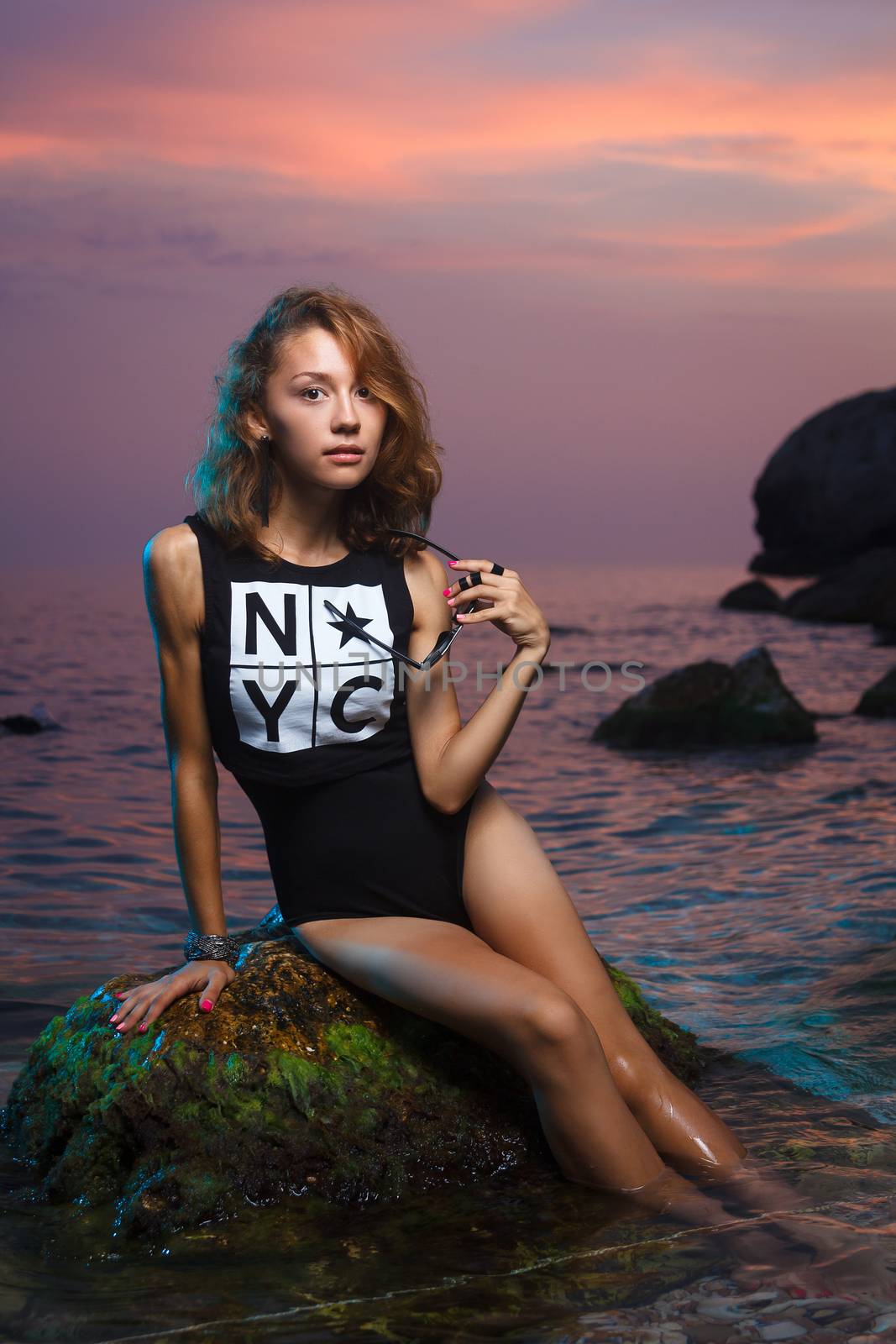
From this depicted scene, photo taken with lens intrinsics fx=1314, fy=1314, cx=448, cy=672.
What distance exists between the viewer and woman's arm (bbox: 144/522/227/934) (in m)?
3.40

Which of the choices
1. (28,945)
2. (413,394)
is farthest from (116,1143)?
(28,945)

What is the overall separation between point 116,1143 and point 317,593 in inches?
58.2

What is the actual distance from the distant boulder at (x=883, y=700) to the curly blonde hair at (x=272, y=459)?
10.9 meters

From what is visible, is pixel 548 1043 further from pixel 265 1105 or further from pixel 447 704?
pixel 447 704

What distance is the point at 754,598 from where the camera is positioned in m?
29.6

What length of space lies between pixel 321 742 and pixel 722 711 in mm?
8950

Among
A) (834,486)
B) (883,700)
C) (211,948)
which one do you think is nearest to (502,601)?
(211,948)

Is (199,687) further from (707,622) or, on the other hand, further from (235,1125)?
(707,622)

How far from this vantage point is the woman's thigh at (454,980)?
9.77 ft

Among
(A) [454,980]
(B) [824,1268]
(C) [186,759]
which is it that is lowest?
(B) [824,1268]

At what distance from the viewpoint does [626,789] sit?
10031 mm

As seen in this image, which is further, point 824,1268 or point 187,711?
point 187,711

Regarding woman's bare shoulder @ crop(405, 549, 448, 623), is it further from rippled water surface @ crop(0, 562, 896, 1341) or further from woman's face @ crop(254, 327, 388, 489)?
rippled water surface @ crop(0, 562, 896, 1341)

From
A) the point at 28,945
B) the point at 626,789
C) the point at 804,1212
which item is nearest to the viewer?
the point at 804,1212
